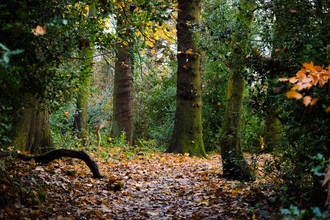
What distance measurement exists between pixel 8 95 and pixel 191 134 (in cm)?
899

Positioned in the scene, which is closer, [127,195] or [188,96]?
[127,195]

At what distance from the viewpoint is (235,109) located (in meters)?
7.60

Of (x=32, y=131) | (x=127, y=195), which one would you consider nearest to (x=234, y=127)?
(x=127, y=195)

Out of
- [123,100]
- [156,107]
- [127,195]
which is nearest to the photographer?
[127,195]

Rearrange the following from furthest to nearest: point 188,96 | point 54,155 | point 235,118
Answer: point 188,96
point 235,118
point 54,155

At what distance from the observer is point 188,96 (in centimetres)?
1241

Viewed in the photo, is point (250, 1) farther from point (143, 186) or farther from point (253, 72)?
point (143, 186)

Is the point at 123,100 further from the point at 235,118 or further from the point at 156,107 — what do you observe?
the point at 235,118

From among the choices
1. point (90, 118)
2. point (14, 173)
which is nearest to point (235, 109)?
point (14, 173)

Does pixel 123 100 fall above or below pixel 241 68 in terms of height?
above

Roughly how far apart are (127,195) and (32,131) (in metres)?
2.51

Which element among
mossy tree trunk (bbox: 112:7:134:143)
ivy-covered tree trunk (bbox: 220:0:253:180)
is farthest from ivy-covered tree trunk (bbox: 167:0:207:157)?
ivy-covered tree trunk (bbox: 220:0:253:180)

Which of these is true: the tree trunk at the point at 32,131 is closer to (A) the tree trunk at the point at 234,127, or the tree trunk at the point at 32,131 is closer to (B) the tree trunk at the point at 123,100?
(A) the tree trunk at the point at 234,127

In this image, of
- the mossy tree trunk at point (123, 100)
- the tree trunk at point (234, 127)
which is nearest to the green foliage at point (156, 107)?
the mossy tree trunk at point (123, 100)
